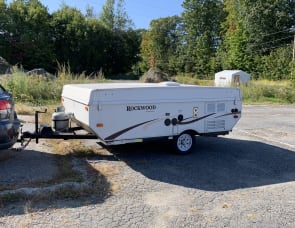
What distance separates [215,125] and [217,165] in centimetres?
105

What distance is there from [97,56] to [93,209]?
2216 inches

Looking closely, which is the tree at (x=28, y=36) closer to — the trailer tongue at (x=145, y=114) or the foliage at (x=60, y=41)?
the foliage at (x=60, y=41)

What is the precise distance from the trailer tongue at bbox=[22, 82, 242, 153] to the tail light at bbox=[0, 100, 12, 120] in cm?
112

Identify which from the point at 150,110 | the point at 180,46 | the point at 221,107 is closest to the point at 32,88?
the point at 150,110

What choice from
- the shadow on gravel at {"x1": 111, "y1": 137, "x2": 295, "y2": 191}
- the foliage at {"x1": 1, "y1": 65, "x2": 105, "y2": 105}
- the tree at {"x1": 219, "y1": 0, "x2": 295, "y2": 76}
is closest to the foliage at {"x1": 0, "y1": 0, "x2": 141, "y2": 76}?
the tree at {"x1": 219, "y1": 0, "x2": 295, "y2": 76}

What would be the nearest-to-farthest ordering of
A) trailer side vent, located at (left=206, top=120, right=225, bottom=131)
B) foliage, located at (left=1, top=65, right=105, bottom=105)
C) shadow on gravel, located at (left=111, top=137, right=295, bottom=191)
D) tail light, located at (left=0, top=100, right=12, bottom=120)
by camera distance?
tail light, located at (left=0, top=100, right=12, bottom=120)
shadow on gravel, located at (left=111, top=137, right=295, bottom=191)
trailer side vent, located at (left=206, top=120, right=225, bottom=131)
foliage, located at (left=1, top=65, right=105, bottom=105)

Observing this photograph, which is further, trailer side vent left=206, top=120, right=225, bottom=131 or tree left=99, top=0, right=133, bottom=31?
tree left=99, top=0, right=133, bottom=31

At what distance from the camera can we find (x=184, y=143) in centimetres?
775

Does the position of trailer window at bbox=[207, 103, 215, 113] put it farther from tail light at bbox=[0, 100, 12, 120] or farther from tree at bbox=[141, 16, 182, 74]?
tree at bbox=[141, 16, 182, 74]

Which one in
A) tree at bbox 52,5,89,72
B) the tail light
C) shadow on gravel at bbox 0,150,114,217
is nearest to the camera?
shadow on gravel at bbox 0,150,114,217

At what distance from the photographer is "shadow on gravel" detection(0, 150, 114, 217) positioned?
15.9 feet

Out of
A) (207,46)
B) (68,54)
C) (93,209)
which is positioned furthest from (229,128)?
(207,46)

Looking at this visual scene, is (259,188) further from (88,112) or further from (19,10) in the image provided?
(19,10)

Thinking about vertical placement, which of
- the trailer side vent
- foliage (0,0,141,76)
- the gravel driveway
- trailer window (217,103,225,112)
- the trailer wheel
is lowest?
the gravel driveway
